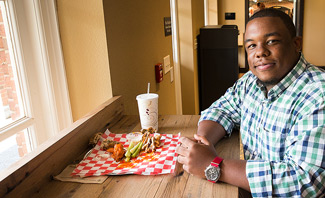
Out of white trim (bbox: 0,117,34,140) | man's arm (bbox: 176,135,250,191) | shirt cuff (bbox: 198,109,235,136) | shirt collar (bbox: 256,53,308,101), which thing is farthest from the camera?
shirt cuff (bbox: 198,109,235,136)

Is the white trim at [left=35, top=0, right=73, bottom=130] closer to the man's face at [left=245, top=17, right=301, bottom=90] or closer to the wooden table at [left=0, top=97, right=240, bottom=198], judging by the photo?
the wooden table at [left=0, top=97, right=240, bottom=198]

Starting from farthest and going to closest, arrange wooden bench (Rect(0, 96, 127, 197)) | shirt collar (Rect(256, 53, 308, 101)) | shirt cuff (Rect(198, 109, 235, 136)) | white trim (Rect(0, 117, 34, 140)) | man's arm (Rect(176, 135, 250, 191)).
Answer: shirt cuff (Rect(198, 109, 235, 136))
white trim (Rect(0, 117, 34, 140))
shirt collar (Rect(256, 53, 308, 101))
man's arm (Rect(176, 135, 250, 191))
wooden bench (Rect(0, 96, 127, 197))

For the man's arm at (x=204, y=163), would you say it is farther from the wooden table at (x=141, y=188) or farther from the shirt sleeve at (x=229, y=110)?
the shirt sleeve at (x=229, y=110)

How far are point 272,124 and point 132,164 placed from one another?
570mm

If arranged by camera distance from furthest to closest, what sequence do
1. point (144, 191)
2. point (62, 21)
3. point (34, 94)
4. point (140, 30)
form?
point (140, 30), point (62, 21), point (34, 94), point (144, 191)

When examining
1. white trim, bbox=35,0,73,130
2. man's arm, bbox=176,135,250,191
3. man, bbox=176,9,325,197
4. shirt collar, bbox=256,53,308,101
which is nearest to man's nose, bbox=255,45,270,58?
man, bbox=176,9,325,197

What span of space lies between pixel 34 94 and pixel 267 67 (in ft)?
3.57

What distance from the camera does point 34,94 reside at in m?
1.51

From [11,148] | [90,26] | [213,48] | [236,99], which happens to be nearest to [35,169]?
[11,148]

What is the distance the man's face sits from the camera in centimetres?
125

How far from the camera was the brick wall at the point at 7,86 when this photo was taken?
135 cm

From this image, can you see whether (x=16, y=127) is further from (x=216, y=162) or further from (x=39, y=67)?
(x=216, y=162)

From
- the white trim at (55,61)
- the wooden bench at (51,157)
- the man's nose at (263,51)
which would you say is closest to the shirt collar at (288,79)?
the man's nose at (263,51)

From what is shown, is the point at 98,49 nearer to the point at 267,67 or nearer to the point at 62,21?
the point at 62,21
